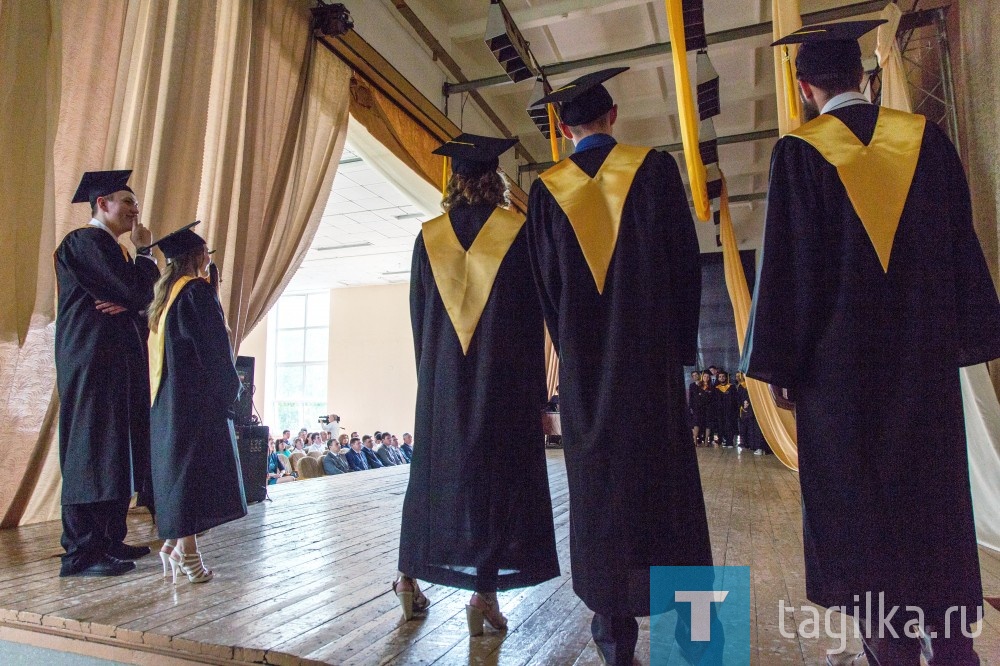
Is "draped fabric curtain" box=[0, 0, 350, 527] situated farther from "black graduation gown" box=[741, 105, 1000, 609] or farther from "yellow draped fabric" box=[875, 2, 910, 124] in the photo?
"yellow draped fabric" box=[875, 2, 910, 124]

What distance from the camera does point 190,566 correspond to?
212 centimetres

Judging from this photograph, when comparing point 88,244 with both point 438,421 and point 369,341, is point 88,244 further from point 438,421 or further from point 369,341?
point 369,341

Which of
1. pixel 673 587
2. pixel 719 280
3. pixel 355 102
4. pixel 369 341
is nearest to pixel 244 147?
pixel 355 102

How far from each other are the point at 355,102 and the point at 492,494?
4.34 metres

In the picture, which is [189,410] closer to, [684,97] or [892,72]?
[684,97]

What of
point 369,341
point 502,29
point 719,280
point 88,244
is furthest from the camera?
point 369,341

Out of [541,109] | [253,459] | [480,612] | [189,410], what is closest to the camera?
[480,612]

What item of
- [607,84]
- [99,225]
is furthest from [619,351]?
[607,84]

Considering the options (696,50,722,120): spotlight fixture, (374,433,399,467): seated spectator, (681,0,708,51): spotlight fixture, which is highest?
(696,50,722,120): spotlight fixture

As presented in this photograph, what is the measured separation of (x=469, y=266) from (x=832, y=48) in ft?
3.29

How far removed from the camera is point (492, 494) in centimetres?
162

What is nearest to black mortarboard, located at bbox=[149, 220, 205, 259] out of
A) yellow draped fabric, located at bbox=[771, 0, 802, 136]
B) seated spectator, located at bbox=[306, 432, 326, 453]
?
yellow draped fabric, located at bbox=[771, 0, 802, 136]

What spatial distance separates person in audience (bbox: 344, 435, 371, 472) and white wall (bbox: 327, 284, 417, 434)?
5152mm

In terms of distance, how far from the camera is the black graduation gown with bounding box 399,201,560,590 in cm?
161
